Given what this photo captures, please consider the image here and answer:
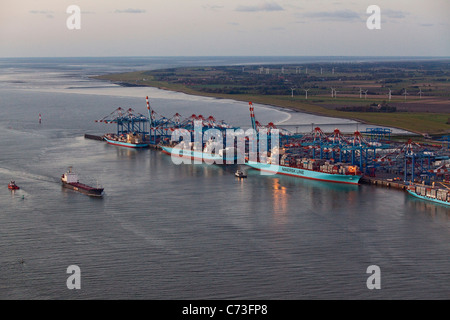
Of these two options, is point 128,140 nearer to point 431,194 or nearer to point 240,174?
point 240,174

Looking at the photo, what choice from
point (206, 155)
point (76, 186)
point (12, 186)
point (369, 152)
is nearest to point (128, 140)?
point (206, 155)

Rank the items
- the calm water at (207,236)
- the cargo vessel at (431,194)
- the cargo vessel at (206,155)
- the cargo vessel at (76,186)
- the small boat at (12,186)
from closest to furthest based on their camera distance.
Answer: the calm water at (207,236) < the cargo vessel at (431,194) < the cargo vessel at (76,186) < the small boat at (12,186) < the cargo vessel at (206,155)

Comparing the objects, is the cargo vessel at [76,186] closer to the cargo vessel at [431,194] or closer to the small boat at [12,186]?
the small boat at [12,186]

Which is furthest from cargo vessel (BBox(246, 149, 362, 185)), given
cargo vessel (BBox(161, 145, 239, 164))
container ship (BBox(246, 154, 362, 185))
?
cargo vessel (BBox(161, 145, 239, 164))

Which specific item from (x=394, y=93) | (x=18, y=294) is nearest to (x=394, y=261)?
(x=18, y=294)

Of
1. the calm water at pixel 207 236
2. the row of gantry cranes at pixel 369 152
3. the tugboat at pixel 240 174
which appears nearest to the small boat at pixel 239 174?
the tugboat at pixel 240 174

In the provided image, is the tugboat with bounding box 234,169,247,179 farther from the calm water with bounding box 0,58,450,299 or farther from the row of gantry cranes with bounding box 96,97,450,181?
the row of gantry cranes with bounding box 96,97,450,181

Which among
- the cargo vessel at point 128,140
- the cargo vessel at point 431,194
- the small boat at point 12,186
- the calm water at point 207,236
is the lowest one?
the calm water at point 207,236
